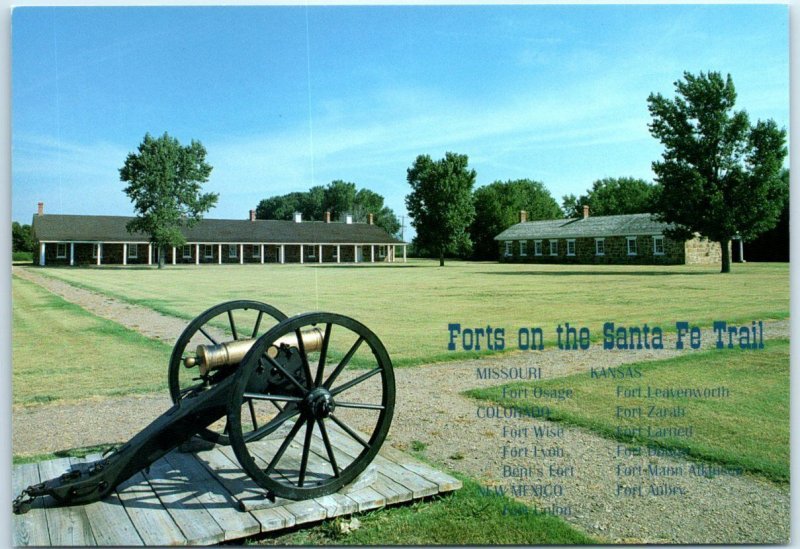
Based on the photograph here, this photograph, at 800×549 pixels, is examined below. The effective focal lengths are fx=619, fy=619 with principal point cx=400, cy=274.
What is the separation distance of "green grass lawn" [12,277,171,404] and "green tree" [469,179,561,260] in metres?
3.63

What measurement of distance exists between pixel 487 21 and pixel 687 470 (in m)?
3.36

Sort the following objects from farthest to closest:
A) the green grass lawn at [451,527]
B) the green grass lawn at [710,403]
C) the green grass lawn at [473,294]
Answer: the green grass lawn at [473,294] → the green grass lawn at [710,403] → the green grass lawn at [451,527]

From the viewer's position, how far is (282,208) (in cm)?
511

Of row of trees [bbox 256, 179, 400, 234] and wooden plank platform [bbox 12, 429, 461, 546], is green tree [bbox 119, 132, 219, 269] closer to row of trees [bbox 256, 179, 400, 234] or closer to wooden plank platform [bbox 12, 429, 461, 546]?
row of trees [bbox 256, 179, 400, 234]

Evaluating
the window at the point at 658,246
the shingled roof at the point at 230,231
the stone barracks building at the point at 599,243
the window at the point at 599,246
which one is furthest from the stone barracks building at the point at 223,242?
the window at the point at 658,246

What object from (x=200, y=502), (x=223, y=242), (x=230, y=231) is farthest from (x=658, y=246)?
(x=200, y=502)

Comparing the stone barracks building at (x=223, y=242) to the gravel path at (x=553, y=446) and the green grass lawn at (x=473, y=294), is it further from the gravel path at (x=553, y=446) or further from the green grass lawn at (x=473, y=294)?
the gravel path at (x=553, y=446)

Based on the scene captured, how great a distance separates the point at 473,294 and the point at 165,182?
9.98 feet

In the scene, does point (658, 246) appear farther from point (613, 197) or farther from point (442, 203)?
point (442, 203)

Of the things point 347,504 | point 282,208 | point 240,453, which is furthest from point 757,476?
point 282,208

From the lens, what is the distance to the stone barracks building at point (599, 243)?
21.9 ft

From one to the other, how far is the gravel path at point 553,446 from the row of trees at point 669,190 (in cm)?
Answer: 135

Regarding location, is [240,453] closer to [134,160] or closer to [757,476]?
[134,160]

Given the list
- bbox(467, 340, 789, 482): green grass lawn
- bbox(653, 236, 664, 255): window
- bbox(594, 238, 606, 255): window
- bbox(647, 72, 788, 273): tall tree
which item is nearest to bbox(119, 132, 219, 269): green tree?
bbox(467, 340, 789, 482): green grass lawn
